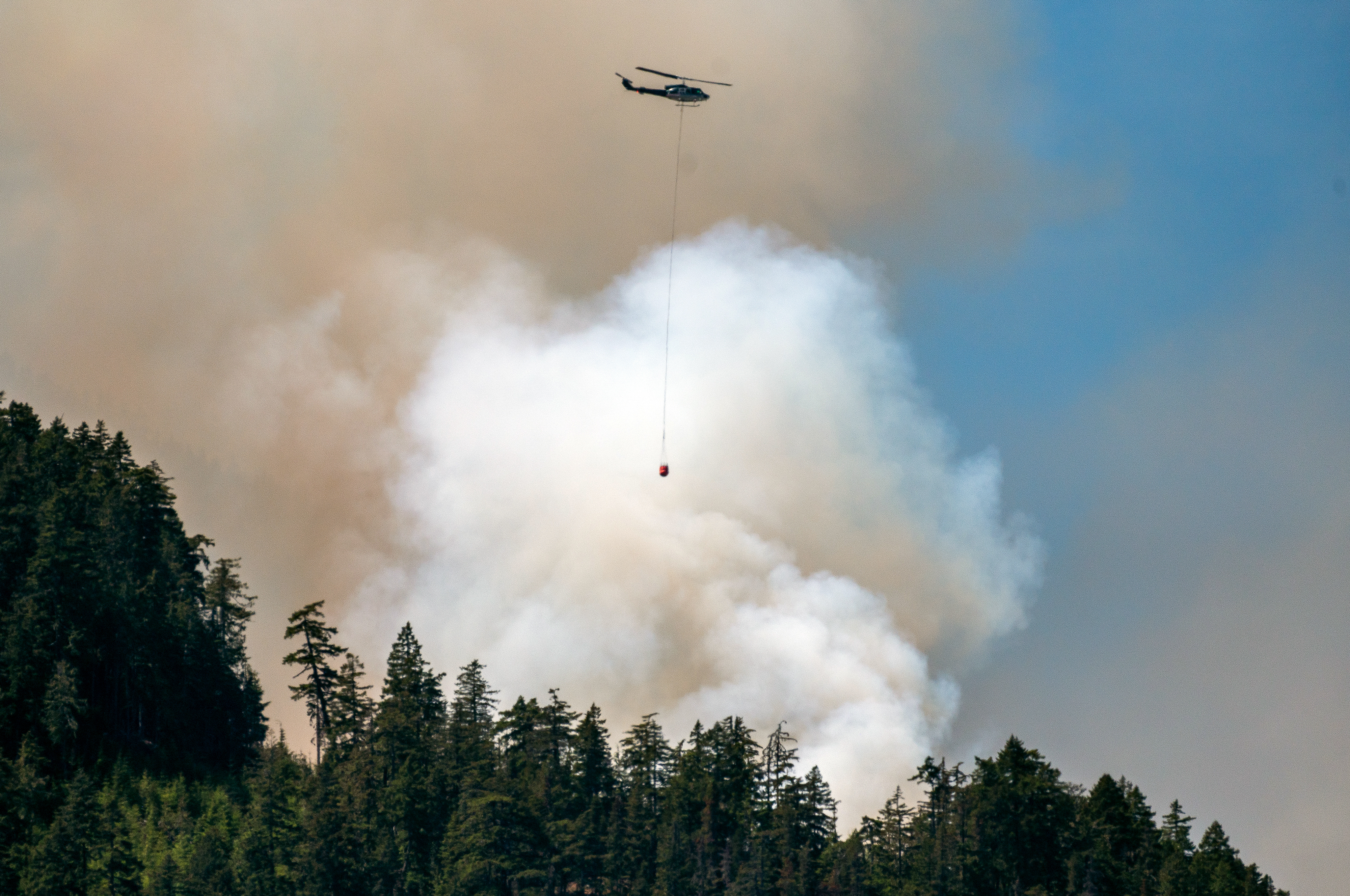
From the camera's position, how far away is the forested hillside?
130 metres

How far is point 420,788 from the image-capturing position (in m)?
134

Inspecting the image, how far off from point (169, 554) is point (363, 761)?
32240 mm

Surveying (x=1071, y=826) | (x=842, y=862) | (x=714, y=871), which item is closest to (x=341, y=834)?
(x=714, y=871)

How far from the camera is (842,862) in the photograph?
444 ft

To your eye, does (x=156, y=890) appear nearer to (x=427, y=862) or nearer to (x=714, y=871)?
(x=427, y=862)

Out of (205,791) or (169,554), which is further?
(169,554)

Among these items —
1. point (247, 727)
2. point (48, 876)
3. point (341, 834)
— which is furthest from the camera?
point (247, 727)

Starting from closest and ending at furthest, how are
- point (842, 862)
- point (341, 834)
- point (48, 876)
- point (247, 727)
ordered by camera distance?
point (48, 876)
point (341, 834)
point (842, 862)
point (247, 727)

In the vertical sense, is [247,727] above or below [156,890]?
above

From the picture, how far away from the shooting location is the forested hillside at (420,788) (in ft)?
427

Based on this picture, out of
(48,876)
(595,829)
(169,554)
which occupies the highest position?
(169,554)

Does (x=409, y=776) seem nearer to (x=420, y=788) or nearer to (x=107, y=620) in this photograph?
(x=420, y=788)

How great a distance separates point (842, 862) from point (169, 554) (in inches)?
2557

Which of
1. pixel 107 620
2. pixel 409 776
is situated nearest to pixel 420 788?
pixel 409 776
